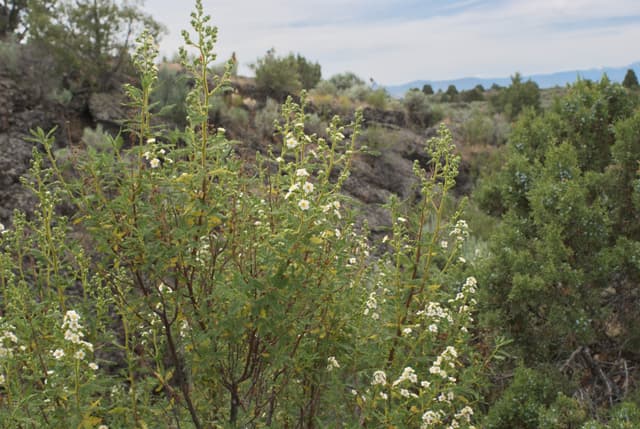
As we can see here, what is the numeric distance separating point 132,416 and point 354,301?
4.13 feet

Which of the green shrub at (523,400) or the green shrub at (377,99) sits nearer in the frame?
the green shrub at (523,400)

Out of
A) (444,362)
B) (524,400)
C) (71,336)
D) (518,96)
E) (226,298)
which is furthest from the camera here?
(518,96)

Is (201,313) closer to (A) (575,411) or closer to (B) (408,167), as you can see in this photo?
(A) (575,411)

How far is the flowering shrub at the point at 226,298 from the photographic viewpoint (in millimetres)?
2311

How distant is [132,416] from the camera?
283 centimetres

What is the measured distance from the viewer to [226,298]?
240 centimetres

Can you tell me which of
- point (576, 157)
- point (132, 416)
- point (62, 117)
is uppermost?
point (62, 117)

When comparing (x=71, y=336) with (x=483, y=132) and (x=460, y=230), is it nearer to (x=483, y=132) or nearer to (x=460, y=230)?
(x=460, y=230)

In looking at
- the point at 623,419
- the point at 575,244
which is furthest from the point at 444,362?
the point at 575,244

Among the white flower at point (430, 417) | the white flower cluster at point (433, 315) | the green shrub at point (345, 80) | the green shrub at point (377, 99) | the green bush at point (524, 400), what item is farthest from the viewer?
the green shrub at point (345, 80)

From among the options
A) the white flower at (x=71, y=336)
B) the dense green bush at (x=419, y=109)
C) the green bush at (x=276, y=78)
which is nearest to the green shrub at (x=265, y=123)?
the green bush at (x=276, y=78)

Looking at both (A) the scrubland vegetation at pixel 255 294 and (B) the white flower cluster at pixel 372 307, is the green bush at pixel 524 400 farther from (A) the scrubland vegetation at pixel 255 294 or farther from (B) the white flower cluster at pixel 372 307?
(B) the white flower cluster at pixel 372 307

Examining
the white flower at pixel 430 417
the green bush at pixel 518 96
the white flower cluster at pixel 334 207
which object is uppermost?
the green bush at pixel 518 96

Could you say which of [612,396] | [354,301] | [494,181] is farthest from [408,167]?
[354,301]
